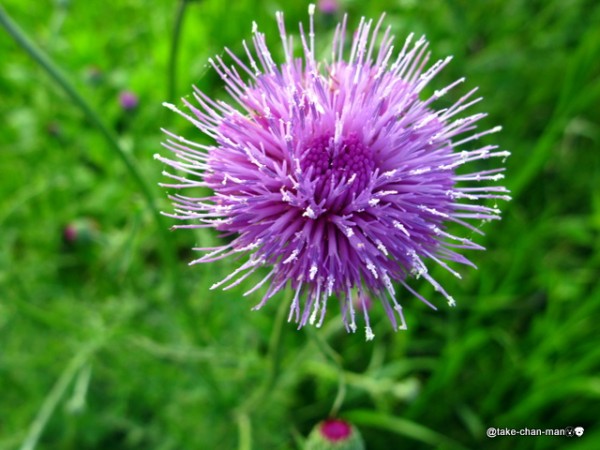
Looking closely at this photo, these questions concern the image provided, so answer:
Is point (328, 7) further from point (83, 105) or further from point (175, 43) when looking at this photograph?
point (83, 105)

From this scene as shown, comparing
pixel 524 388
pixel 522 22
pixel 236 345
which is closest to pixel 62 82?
pixel 236 345

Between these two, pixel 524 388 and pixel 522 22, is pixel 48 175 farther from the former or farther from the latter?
pixel 522 22

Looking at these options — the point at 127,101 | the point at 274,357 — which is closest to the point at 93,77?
the point at 127,101

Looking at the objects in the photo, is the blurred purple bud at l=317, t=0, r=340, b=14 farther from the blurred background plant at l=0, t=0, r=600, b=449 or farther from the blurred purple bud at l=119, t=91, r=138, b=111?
the blurred purple bud at l=119, t=91, r=138, b=111

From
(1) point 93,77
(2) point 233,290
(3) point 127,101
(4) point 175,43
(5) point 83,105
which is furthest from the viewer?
(1) point 93,77

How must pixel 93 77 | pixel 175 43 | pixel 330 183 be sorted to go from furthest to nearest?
pixel 93 77 → pixel 175 43 → pixel 330 183

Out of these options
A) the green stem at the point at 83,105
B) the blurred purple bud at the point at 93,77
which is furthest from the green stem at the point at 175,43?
the blurred purple bud at the point at 93,77

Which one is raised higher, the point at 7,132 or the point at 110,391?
the point at 7,132

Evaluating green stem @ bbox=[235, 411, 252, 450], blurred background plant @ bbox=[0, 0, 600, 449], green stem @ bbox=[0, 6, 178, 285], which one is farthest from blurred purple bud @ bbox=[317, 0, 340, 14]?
green stem @ bbox=[235, 411, 252, 450]
